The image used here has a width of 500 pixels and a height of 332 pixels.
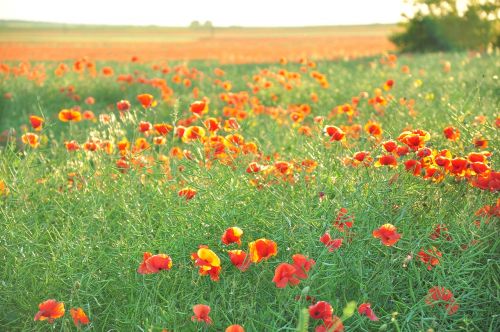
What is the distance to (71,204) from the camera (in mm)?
3020

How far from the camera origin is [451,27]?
74.7 ft

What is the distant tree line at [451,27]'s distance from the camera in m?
22.4

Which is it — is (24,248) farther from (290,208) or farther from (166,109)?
(166,109)

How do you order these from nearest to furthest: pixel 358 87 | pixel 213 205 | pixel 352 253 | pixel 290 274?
pixel 290 274, pixel 352 253, pixel 213 205, pixel 358 87

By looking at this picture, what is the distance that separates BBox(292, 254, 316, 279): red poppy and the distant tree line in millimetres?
21603

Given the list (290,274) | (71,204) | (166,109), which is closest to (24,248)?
(71,204)

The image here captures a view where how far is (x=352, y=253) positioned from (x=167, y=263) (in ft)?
2.39

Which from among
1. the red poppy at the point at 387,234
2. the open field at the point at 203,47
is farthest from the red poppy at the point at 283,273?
the open field at the point at 203,47

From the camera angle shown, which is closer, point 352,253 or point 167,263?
point 167,263

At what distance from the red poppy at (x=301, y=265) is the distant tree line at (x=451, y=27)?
70.9ft

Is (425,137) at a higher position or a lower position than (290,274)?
higher

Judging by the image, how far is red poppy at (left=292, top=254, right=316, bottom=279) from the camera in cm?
206

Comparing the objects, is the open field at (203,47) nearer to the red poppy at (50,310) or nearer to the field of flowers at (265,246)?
the field of flowers at (265,246)

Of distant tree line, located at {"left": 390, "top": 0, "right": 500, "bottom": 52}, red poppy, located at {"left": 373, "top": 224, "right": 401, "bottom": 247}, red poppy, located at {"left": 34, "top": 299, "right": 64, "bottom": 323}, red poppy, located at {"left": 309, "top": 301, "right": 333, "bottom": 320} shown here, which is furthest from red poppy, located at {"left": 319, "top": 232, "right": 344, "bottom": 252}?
distant tree line, located at {"left": 390, "top": 0, "right": 500, "bottom": 52}
